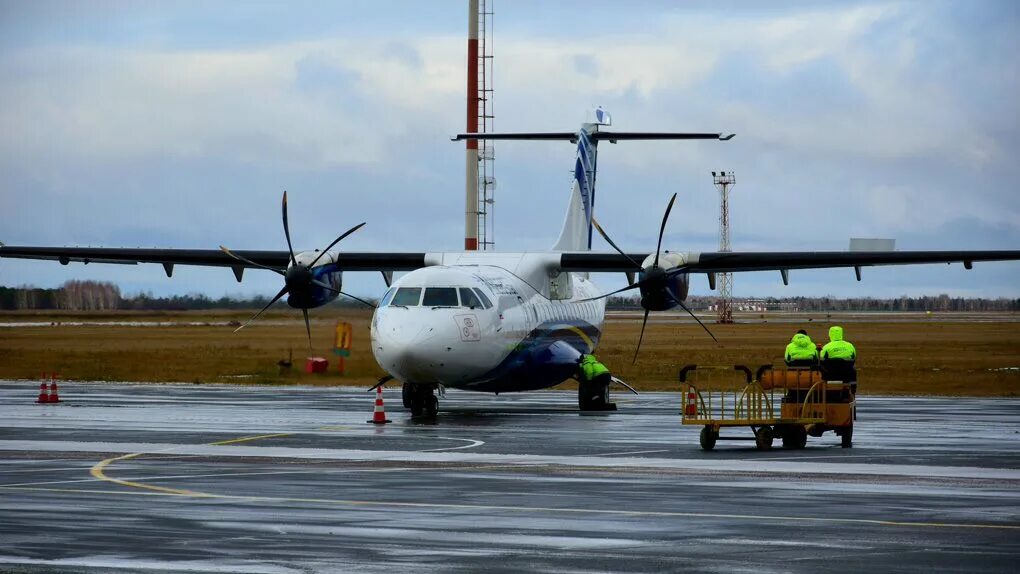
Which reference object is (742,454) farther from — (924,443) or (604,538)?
(604,538)

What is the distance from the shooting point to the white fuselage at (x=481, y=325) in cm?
2575

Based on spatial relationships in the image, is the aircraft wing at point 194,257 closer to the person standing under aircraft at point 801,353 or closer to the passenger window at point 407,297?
the passenger window at point 407,297

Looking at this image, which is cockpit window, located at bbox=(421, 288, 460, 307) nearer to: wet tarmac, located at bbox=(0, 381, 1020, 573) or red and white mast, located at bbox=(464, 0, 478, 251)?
wet tarmac, located at bbox=(0, 381, 1020, 573)

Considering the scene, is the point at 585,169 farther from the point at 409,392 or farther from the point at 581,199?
the point at 409,392

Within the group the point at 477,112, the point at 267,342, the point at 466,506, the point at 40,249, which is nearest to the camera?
the point at 466,506

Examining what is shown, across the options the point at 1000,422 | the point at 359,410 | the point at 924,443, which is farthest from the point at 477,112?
the point at 924,443

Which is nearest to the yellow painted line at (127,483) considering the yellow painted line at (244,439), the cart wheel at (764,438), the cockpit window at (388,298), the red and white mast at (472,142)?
the yellow painted line at (244,439)

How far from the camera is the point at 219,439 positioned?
2167 cm

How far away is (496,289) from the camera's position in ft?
93.0

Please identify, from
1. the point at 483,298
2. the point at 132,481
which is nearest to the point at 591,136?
the point at 483,298

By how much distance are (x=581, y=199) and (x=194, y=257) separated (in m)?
10.5

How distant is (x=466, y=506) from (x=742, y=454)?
6.83 m

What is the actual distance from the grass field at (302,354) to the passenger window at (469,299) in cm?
1236

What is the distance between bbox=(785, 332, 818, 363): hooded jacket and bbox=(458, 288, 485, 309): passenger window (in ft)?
22.0
